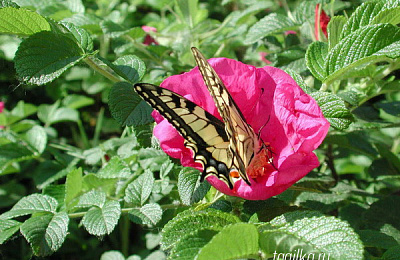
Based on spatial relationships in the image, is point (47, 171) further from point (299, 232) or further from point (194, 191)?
point (299, 232)

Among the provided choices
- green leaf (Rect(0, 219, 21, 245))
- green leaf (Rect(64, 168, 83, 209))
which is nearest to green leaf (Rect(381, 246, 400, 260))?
green leaf (Rect(64, 168, 83, 209))

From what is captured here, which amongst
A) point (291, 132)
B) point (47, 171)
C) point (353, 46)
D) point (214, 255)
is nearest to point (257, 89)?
point (291, 132)

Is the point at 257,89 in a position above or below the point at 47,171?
above

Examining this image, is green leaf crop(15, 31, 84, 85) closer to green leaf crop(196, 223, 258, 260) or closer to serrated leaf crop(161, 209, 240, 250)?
serrated leaf crop(161, 209, 240, 250)

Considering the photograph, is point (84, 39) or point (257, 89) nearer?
point (257, 89)

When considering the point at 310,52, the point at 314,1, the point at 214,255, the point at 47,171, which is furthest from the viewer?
the point at 47,171

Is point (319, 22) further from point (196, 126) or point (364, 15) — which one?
point (196, 126)

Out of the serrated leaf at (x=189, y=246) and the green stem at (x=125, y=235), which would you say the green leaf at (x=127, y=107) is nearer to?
the serrated leaf at (x=189, y=246)

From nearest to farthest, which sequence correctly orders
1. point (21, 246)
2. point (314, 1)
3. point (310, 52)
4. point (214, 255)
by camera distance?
point (214, 255), point (310, 52), point (314, 1), point (21, 246)
